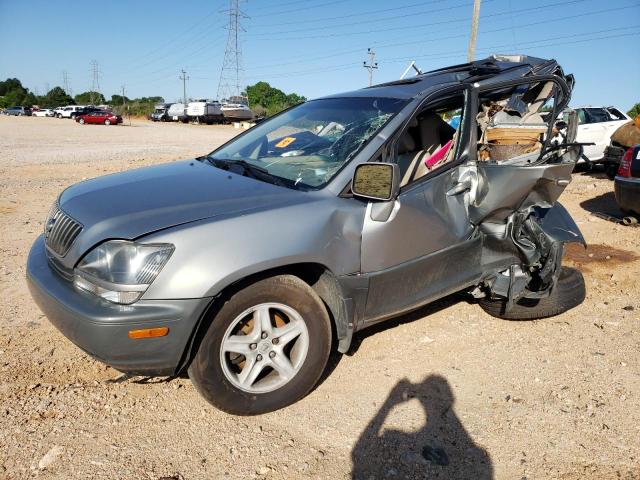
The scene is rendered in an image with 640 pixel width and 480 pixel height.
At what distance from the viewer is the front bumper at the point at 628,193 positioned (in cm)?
628

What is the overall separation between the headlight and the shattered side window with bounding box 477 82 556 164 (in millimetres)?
2589

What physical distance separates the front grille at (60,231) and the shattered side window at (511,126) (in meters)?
2.85

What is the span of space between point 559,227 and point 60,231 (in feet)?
11.7

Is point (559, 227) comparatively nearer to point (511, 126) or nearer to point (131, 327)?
point (511, 126)

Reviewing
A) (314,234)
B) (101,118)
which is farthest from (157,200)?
(101,118)

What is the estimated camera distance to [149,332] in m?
2.32

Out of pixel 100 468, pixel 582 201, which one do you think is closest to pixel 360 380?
pixel 100 468

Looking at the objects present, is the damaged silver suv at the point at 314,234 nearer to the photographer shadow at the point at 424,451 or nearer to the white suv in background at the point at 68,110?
the photographer shadow at the point at 424,451

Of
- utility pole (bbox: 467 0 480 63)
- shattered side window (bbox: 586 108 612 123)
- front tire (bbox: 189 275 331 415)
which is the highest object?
utility pole (bbox: 467 0 480 63)

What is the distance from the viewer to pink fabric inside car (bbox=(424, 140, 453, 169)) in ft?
11.8

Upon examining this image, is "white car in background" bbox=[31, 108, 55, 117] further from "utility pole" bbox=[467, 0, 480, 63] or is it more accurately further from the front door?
the front door

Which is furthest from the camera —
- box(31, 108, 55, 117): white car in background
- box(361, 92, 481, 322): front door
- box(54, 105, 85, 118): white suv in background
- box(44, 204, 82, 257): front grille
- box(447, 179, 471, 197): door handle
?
box(31, 108, 55, 117): white car in background

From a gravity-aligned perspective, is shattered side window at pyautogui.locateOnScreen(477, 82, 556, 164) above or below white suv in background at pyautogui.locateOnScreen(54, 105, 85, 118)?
below

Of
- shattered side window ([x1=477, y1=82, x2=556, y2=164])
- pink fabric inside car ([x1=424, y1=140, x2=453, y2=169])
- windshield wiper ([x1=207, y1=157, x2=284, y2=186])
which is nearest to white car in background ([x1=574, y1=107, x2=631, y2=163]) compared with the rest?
shattered side window ([x1=477, y1=82, x2=556, y2=164])
